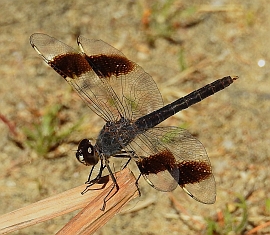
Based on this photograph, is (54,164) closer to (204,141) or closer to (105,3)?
(204,141)

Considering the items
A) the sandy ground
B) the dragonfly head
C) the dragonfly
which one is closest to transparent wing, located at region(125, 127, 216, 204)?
the dragonfly

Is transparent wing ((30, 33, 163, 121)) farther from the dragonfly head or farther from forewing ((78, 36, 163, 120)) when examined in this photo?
the dragonfly head

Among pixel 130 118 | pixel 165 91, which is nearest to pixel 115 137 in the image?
pixel 130 118

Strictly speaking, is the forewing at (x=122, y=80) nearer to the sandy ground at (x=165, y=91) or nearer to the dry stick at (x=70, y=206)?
the sandy ground at (x=165, y=91)

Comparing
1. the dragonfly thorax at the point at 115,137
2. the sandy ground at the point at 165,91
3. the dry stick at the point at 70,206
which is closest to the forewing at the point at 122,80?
the dragonfly thorax at the point at 115,137

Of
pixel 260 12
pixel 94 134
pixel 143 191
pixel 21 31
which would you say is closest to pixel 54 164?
pixel 94 134

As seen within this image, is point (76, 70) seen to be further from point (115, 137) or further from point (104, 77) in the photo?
point (115, 137)

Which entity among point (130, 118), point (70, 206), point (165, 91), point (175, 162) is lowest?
point (70, 206)
